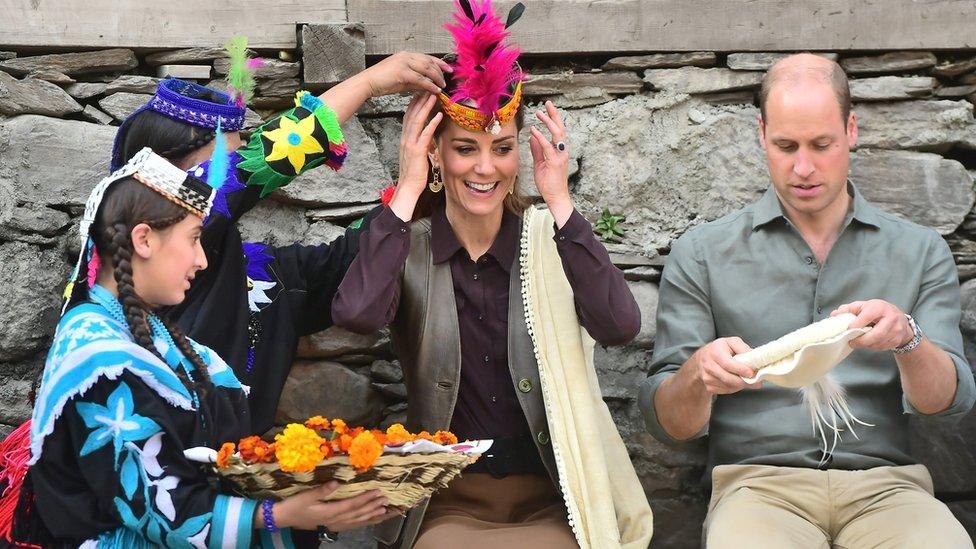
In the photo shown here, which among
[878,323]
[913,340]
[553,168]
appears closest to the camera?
[878,323]

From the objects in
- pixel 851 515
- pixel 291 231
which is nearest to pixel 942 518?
pixel 851 515

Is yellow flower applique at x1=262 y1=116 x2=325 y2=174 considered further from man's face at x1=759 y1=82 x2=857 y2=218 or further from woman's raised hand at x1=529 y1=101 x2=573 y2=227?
man's face at x1=759 y1=82 x2=857 y2=218

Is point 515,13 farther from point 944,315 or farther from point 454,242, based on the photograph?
point 944,315

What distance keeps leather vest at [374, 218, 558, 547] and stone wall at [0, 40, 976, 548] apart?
1.76 feet

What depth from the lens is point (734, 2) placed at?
12.9 ft

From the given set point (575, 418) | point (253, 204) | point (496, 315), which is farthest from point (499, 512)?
point (253, 204)

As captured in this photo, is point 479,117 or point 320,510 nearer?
point 320,510

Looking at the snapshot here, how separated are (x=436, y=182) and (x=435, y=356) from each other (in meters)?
0.55

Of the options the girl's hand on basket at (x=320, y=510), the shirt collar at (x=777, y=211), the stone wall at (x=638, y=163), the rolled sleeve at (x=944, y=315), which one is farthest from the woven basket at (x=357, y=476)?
the rolled sleeve at (x=944, y=315)

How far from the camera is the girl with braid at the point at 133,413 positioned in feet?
8.09

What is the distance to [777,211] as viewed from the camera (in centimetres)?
346

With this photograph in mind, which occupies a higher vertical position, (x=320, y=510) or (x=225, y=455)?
(x=225, y=455)

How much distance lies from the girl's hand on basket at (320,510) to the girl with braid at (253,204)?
0.72m

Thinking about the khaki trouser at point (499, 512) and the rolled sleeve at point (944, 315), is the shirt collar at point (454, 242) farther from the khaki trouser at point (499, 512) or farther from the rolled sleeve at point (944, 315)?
the rolled sleeve at point (944, 315)
